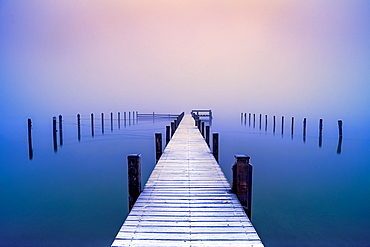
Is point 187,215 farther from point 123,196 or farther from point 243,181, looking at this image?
point 123,196

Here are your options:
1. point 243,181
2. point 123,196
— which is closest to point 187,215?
point 243,181

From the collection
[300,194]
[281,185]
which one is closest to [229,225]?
[300,194]

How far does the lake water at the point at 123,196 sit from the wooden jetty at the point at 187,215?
8.43 feet

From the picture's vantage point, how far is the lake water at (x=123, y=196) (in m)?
6.86

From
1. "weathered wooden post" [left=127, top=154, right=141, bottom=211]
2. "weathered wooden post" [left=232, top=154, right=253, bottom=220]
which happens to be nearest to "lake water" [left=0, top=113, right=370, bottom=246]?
"weathered wooden post" [left=232, top=154, right=253, bottom=220]

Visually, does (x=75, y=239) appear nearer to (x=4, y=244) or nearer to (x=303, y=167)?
(x=4, y=244)

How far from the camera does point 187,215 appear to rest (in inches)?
158

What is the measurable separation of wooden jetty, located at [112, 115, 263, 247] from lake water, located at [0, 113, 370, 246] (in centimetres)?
257

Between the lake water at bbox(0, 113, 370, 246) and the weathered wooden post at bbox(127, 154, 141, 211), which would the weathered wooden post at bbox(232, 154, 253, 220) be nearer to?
the weathered wooden post at bbox(127, 154, 141, 211)

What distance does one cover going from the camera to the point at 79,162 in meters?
15.5

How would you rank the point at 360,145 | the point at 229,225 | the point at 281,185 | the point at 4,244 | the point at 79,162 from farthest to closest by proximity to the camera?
1. the point at 360,145
2. the point at 79,162
3. the point at 281,185
4. the point at 4,244
5. the point at 229,225

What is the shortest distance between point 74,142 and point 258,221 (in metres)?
19.3

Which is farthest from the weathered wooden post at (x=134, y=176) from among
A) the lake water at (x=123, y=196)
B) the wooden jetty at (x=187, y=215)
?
the lake water at (x=123, y=196)

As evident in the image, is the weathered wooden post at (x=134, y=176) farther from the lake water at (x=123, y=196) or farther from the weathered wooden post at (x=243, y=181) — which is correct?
the lake water at (x=123, y=196)
